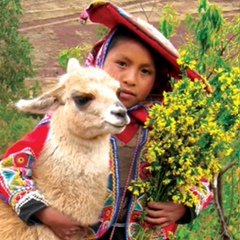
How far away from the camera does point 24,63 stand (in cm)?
1381

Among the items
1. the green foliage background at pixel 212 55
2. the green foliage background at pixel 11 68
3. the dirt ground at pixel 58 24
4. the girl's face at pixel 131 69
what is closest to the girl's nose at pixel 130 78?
the girl's face at pixel 131 69

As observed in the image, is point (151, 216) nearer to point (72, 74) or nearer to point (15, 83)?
point (72, 74)

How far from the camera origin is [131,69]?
9.19 ft

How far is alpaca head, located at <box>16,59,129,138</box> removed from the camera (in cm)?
241

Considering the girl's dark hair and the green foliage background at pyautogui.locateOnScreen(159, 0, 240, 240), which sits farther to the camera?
the green foliage background at pyautogui.locateOnScreen(159, 0, 240, 240)

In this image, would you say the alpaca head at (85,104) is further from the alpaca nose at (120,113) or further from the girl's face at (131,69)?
the girl's face at (131,69)

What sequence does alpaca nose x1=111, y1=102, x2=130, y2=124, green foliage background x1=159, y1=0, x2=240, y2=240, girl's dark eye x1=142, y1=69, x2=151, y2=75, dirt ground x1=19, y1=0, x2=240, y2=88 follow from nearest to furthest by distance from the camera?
alpaca nose x1=111, y1=102, x2=130, y2=124 < girl's dark eye x1=142, y1=69, x2=151, y2=75 < green foliage background x1=159, y1=0, x2=240, y2=240 < dirt ground x1=19, y1=0, x2=240, y2=88

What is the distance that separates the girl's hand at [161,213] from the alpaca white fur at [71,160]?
0.21 metres

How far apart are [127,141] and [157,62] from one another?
15.2 inches

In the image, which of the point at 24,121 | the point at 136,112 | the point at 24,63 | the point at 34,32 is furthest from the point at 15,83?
the point at 34,32

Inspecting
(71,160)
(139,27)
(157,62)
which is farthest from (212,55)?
(71,160)

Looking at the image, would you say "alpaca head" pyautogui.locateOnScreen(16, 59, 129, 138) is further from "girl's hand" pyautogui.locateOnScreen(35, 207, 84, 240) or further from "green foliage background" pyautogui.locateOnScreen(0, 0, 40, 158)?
"green foliage background" pyautogui.locateOnScreen(0, 0, 40, 158)

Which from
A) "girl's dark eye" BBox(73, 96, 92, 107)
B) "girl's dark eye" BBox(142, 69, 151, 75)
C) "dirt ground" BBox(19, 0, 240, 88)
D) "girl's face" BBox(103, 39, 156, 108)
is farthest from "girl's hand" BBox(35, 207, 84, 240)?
"dirt ground" BBox(19, 0, 240, 88)

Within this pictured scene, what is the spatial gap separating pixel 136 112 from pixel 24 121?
12.6 meters
